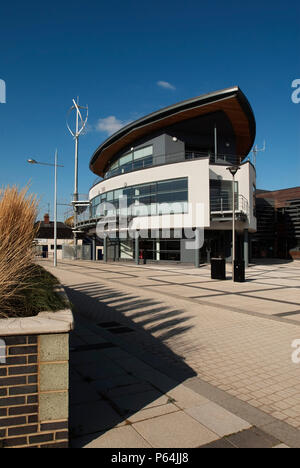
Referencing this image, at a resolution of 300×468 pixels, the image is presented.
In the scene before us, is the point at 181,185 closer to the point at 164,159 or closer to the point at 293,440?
the point at 164,159

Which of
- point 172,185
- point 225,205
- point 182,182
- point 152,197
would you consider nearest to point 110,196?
point 152,197

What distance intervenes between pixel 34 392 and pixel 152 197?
27.0m

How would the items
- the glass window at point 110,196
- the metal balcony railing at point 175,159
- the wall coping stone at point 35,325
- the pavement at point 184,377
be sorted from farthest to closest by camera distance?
1. the glass window at point 110,196
2. the metal balcony railing at point 175,159
3. the pavement at point 184,377
4. the wall coping stone at point 35,325

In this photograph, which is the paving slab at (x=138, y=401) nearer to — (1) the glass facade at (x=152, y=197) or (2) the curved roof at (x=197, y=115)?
(1) the glass facade at (x=152, y=197)

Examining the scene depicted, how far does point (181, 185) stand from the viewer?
90.4 ft

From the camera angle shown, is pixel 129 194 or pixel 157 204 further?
pixel 129 194

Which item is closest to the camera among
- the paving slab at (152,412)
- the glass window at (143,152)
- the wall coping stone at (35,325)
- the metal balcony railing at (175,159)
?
the wall coping stone at (35,325)

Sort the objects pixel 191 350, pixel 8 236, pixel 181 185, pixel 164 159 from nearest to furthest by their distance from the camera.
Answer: pixel 8 236, pixel 191 350, pixel 181 185, pixel 164 159

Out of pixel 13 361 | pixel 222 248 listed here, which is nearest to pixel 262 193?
pixel 222 248

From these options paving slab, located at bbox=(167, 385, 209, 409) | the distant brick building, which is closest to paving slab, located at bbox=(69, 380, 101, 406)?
paving slab, located at bbox=(167, 385, 209, 409)

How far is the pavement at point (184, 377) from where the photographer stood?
125 inches

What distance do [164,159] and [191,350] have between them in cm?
2640

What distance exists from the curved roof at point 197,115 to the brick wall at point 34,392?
86.5 ft

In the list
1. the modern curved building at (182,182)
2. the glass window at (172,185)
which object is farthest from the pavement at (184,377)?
the glass window at (172,185)
